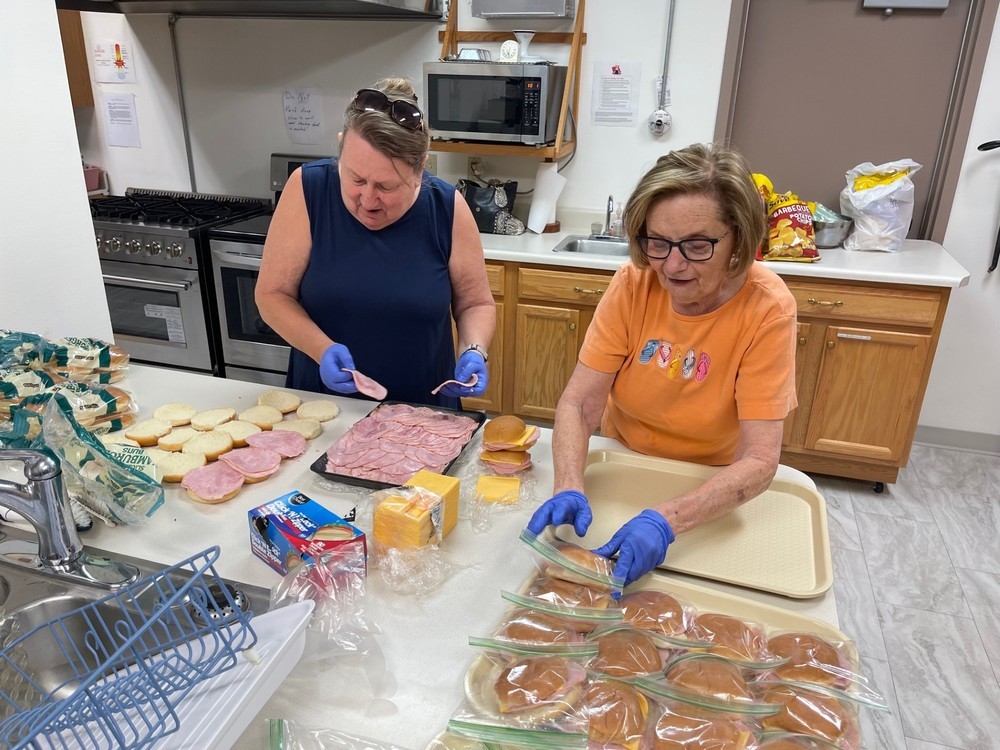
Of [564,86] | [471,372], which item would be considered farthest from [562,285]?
[471,372]

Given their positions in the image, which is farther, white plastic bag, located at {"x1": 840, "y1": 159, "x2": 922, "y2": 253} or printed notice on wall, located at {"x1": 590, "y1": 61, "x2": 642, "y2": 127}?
printed notice on wall, located at {"x1": 590, "y1": 61, "x2": 642, "y2": 127}

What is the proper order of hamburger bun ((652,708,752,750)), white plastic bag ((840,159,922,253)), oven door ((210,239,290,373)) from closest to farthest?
hamburger bun ((652,708,752,750)), white plastic bag ((840,159,922,253)), oven door ((210,239,290,373))

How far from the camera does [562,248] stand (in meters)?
3.19

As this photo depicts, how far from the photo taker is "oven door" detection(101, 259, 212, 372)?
3.38m

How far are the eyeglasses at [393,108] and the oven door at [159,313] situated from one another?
2174mm

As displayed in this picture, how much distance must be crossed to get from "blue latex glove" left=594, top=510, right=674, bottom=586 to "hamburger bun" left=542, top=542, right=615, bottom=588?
0.02 m

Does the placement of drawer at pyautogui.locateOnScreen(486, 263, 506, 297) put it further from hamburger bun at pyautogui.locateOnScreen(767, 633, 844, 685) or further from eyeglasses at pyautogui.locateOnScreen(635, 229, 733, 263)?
hamburger bun at pyautogui.locateOnScreen(767, 633, 844, 685)

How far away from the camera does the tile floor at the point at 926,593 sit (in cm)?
189

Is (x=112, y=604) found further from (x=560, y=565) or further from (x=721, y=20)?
(x=721, y=20)

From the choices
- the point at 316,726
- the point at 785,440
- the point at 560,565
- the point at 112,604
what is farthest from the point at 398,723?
the point at 785,440

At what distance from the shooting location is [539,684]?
860 millimetres

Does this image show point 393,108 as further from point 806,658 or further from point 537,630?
point 806,658

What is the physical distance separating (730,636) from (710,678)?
0.37 ft

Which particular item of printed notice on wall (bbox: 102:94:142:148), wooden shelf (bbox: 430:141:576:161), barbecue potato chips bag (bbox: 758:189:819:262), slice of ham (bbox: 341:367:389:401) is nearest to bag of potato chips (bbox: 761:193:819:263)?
barbecue potato chips bag (bbox: 758:189:819:262)
